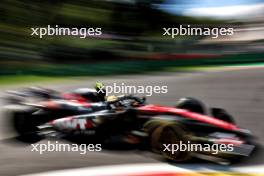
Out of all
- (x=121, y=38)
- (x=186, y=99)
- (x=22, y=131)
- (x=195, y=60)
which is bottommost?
(x=22, y=131)

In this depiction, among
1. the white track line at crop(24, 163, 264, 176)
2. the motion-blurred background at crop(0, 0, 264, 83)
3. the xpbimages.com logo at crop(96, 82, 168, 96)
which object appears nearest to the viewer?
the white track line at crop(24, 163, 264, 176)

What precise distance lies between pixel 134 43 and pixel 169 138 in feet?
3.19

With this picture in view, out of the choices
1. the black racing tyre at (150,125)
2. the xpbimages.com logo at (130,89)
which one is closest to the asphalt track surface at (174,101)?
the xpbimages.com logo at (130,89)

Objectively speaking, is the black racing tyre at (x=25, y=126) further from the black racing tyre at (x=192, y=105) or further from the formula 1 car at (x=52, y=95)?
the black racing tyre at (x=192, y=105)

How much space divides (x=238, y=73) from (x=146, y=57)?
87 cm

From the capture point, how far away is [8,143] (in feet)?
13.0

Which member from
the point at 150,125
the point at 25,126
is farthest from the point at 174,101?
the point at 25,126

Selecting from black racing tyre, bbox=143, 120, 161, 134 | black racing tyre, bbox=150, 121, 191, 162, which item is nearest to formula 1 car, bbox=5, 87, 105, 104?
black racing tyre, bbox=143, 120, 161, 134

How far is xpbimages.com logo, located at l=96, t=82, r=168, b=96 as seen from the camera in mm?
3855

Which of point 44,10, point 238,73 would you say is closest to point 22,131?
point 44,10

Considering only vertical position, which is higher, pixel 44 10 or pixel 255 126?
pixel 44 10

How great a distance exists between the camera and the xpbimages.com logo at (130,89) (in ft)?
12.6

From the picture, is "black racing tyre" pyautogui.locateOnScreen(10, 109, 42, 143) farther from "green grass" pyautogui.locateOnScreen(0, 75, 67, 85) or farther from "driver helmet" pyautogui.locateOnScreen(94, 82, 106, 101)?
"driver helmet" pyautogui.locateOnScreen(94, 82, 106, 101)

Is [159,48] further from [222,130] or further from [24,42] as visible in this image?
[24,42]
